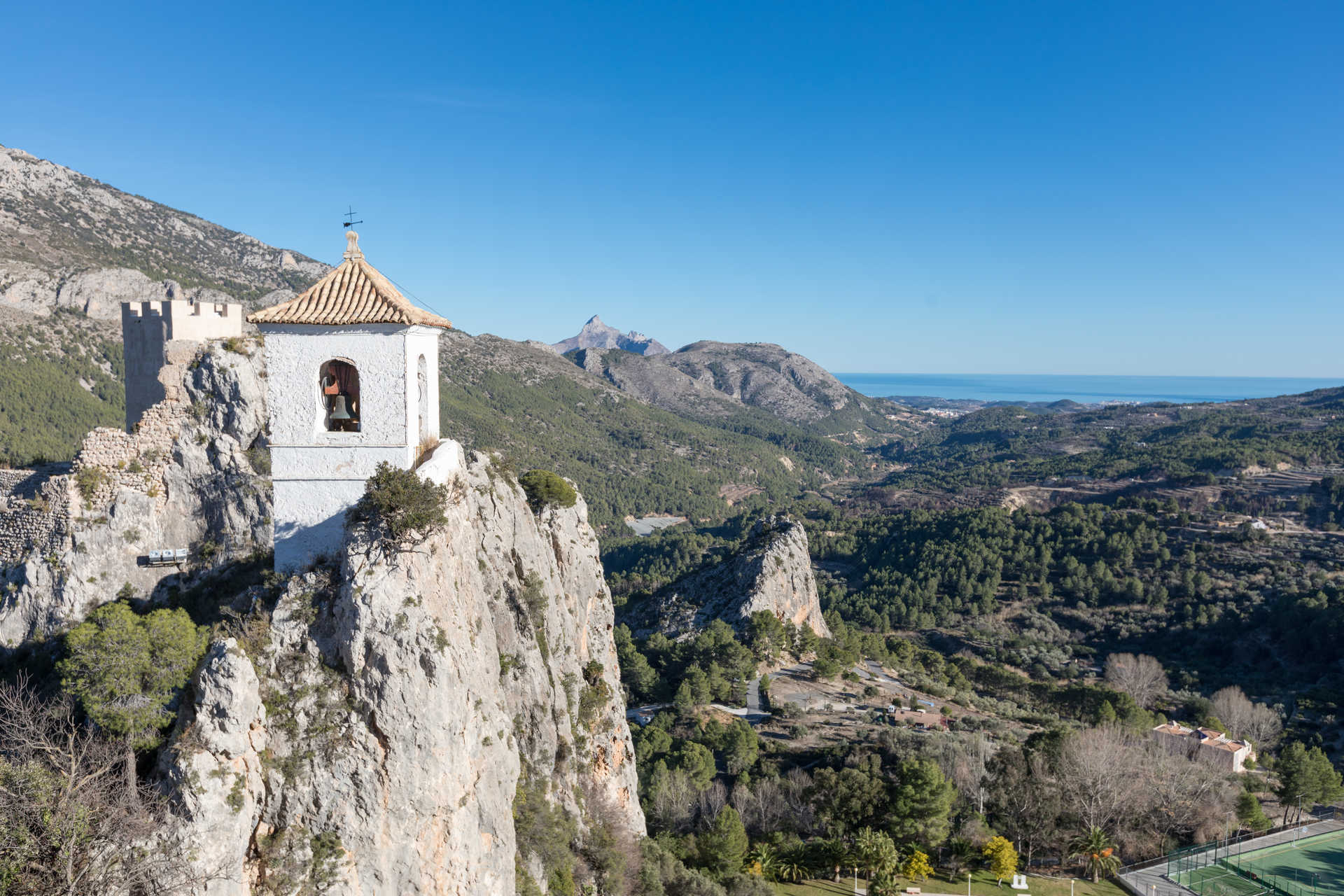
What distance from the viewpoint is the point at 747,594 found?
64688mm

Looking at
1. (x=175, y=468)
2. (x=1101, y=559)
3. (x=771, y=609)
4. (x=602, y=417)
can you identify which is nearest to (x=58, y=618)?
(x=175, y=468)

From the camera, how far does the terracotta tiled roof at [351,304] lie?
15.4 m

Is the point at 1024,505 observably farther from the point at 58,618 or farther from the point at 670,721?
the point at 58,618

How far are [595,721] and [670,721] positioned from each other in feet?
73.1

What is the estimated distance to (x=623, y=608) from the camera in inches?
3054

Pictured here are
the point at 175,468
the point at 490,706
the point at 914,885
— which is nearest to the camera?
the point at 490,706

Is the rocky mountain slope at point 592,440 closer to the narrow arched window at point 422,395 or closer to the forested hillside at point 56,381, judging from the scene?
the forested hillside at point 56,381

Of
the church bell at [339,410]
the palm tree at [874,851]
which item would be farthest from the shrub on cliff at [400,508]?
the palm tree at [874,851]

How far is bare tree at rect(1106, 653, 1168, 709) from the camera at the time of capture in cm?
6078

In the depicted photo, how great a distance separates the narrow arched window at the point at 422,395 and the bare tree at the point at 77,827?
317 inches

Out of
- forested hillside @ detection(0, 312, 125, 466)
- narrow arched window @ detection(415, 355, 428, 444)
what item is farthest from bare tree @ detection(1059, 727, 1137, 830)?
forested hillside @ detection(0, 312, 125, 466)

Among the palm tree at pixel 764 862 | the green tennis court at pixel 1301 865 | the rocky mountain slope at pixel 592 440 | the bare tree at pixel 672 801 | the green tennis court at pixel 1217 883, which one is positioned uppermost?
the rocky mountain slope at pixel 592 440

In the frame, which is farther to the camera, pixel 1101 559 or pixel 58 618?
pixel 1101 559

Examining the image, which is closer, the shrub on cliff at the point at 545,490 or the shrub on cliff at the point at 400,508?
the shrub on cliff at the point at 400,508
